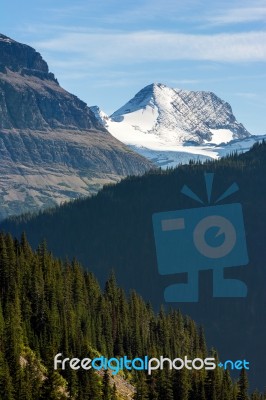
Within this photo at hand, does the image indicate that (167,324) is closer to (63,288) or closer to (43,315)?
(63,288)

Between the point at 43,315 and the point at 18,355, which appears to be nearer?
the point at 18,355

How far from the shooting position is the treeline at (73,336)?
114 meters

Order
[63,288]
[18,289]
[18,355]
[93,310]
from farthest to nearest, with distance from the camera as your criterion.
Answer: [93,310] < [63,288] < [18,289] < [18,355]

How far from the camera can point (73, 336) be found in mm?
136750

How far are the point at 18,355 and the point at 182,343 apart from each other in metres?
76.4

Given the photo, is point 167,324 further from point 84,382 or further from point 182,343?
point 84,382

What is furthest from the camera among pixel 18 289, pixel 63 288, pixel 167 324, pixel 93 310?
pixel 167 324

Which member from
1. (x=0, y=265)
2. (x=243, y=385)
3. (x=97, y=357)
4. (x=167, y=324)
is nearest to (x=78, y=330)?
(x=97, y=357)

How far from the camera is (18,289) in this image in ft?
447

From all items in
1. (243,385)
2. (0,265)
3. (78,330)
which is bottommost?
(243,385)

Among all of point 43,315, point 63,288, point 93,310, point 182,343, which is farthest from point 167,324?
point 43,315

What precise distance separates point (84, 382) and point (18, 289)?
77.5 ft

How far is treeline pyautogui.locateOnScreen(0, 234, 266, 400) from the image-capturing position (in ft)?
374

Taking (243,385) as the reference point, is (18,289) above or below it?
above
